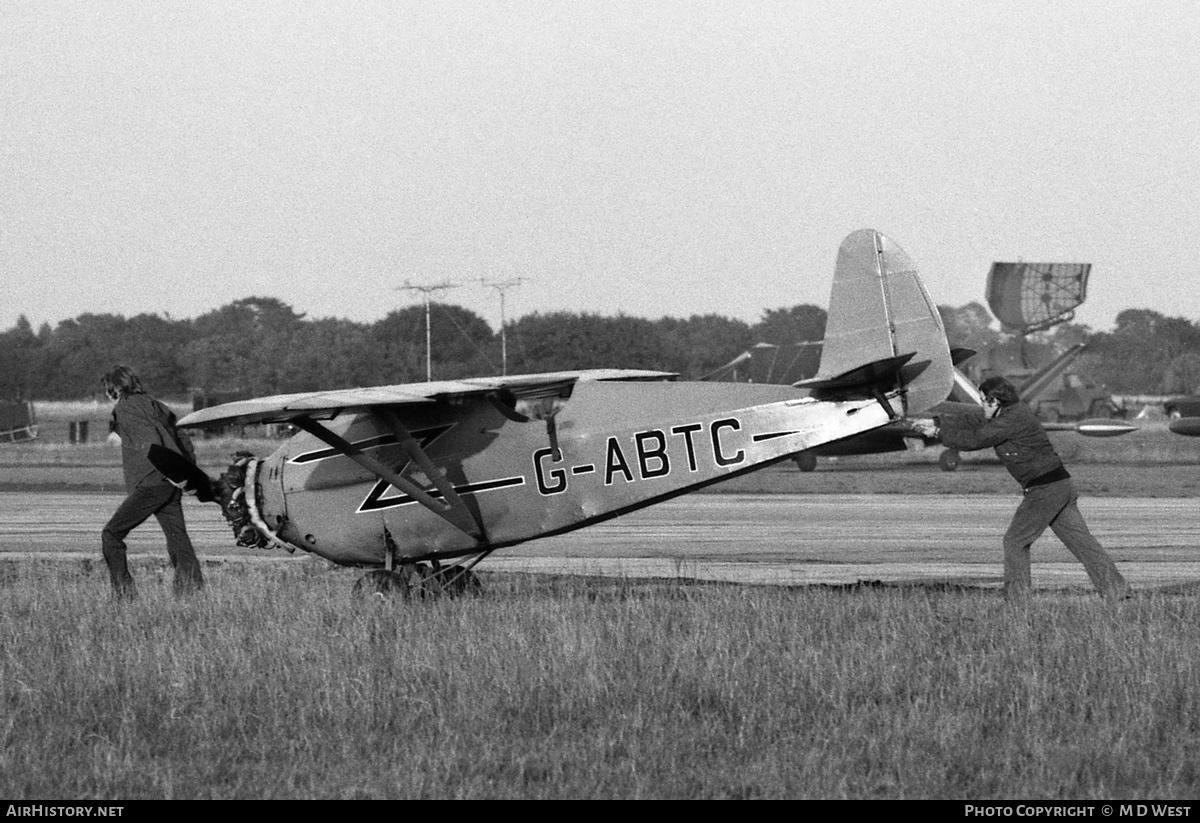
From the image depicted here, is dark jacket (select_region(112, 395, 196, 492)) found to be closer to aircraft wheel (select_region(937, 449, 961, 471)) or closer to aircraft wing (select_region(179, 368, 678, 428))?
aircraft wing (select_region(179, 368, 678, 428))

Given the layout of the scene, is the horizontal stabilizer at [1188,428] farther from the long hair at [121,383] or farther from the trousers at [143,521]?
the long hair at [121,383]

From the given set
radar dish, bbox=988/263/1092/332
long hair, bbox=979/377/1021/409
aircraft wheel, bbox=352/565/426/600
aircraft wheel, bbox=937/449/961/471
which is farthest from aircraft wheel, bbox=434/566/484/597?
radar dish, bbox=988/263/1092/332

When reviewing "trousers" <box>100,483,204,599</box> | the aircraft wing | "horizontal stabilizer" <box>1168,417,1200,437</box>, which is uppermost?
the aircraft wing

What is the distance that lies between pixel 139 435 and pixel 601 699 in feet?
19.1

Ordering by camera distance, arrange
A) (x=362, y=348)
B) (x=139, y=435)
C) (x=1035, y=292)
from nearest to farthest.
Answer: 1. (x=139, y=435)
2. (x=1035, y=292)
3. (x=362, y=348)

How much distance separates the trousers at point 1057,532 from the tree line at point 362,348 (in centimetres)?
5052

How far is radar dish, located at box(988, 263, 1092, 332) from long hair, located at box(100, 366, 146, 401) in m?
38.4

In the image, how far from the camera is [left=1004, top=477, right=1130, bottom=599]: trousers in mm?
11461

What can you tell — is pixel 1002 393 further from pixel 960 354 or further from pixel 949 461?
pixel 949 461

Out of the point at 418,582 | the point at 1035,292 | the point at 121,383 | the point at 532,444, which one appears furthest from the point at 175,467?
the point at 1035,292

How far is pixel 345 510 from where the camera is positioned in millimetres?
12117

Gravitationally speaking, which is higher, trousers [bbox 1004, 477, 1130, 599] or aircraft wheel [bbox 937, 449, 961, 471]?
trousers [bbox 1004, 477, 1130, 599]

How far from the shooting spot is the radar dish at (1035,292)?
45.2m

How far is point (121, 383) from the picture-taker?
39.6ft
